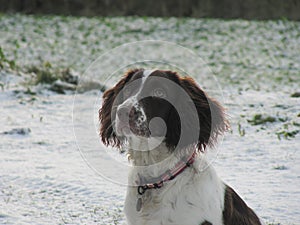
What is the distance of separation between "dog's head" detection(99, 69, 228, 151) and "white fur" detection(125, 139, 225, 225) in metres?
0.10

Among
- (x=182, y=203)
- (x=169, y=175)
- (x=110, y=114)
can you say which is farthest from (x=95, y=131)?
(x=182, y=203)

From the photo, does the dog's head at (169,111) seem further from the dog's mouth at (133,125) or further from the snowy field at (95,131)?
the snowy field at (95,131)

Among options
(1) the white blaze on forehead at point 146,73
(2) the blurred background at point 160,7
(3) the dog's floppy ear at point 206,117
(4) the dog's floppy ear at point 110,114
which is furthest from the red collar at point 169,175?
(2) the blurred background at point 160,7

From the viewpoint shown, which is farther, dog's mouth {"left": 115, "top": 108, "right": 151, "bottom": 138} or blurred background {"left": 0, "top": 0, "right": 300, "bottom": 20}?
blurred background {"left": 0, "top": 0, "right": 300, "bottom": 20}

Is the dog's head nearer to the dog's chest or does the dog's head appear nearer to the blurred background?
the dog's chest

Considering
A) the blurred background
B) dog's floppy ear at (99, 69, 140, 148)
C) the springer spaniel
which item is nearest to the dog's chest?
the springer spaniel

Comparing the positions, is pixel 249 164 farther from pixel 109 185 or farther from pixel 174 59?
→ pixel 174 59

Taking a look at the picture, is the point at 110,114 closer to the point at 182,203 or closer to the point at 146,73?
the point at 146,73

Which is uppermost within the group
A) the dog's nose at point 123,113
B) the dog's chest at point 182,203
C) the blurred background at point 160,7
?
the blurred background at point 160,7

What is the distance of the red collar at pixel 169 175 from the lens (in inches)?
135

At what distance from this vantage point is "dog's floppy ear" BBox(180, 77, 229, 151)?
354cm

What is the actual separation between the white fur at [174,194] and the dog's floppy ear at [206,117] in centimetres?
13

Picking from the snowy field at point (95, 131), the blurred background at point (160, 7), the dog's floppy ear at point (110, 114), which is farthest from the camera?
the blurred background at point (160, 7)

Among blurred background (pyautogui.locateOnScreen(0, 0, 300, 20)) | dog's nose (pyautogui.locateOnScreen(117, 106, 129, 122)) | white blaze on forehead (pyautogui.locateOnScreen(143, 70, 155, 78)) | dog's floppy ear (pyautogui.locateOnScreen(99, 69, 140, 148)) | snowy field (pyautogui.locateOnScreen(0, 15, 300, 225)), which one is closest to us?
dog's nose (pyautogui.locateOnScreen(117, 106, 129, 122))
